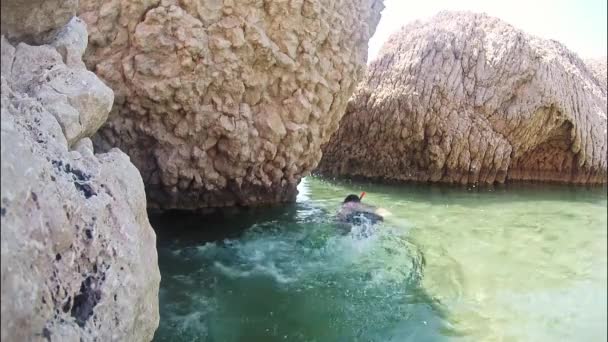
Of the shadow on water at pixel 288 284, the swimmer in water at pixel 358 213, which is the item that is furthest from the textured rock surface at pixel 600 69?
the shadow on water at pixel 288 284

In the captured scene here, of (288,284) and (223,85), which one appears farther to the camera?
(223,85)

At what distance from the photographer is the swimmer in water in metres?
8.21

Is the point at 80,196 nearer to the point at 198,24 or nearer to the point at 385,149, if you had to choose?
the point at 198,24

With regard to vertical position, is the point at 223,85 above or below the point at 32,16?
above

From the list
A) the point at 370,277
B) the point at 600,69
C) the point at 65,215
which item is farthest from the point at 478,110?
the point at 65,215

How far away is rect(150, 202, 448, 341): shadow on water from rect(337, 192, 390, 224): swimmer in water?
0.35 metres

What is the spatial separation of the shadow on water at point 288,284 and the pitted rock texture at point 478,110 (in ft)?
21.1

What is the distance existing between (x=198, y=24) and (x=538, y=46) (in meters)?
11.1

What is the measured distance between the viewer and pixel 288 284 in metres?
5.45

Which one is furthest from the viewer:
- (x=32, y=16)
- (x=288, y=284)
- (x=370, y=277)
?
(x=370, y=277)

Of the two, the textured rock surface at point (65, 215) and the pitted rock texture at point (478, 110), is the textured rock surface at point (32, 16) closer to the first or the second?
the textured rock surface at point (65, 215)

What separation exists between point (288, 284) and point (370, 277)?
103cm

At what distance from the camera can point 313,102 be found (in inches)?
335

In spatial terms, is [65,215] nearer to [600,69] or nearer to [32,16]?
[32,16]
